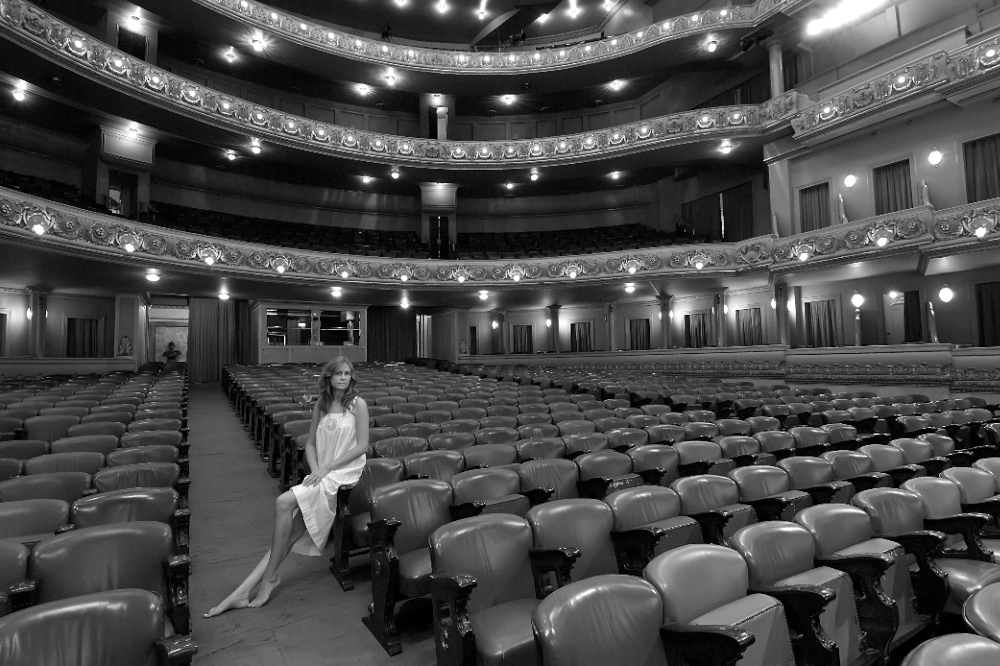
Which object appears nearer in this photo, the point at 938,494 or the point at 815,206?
the point at 938,494

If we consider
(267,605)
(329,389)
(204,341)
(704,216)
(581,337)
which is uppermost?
(704,216)

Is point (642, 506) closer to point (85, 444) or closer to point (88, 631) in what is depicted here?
point (88, 631)

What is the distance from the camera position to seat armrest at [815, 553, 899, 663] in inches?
88.1

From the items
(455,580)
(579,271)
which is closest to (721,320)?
(579,271)

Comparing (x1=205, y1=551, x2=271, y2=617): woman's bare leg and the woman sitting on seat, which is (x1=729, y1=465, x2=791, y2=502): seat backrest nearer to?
the woman sitting on seat

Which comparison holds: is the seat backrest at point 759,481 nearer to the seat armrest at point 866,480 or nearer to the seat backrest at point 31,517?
the seat armrest at point 866,480

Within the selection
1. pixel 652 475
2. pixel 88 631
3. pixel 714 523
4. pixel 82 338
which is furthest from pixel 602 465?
pixel 82 338

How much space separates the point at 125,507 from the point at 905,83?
51.2ft

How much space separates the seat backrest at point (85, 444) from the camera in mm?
4215

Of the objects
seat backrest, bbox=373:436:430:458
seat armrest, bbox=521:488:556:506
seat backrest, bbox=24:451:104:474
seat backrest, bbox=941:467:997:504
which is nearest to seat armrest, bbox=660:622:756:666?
seat armrest, bbox=521:488:556:506

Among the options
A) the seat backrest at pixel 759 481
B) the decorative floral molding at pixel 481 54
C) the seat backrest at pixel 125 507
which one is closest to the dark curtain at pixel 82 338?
the decorative floral molding at pixel 481 54

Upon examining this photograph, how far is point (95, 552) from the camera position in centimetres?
214

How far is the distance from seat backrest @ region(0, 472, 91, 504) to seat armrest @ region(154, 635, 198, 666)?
197cm

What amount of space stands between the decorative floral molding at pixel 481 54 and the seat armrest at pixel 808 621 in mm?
16618
